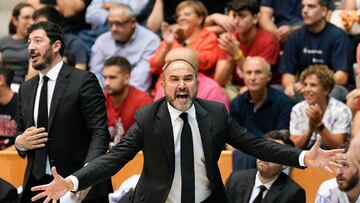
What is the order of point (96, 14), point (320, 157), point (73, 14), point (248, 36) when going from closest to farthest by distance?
point (320, 157) → point (248, 36) → point (96, 14) → point (73, 14)

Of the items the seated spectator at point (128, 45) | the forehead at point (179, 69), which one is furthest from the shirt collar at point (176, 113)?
the seated spectator at point (128, 45)

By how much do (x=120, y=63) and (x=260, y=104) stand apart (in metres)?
1.26

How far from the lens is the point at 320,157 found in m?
4.86

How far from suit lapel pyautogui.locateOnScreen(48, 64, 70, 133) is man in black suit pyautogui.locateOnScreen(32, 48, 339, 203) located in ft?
2.44

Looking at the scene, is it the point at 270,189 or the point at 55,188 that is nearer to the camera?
the point at 55,188

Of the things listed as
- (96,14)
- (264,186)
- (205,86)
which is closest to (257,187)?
(264,186)

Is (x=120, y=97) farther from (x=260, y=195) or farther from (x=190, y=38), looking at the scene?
(x=260, y=195)

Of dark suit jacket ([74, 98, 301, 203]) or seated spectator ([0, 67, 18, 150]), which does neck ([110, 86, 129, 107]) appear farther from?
dark suit jacket ([74, 98, 301, 203])

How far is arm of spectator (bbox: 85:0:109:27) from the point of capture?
898 centimetres

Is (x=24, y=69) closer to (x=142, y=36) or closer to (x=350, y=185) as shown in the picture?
(x=142, y=36)

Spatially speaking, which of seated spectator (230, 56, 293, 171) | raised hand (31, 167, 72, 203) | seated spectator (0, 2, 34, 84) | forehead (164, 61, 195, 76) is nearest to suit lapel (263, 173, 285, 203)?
seated spectator (230, 56, 293, 171)

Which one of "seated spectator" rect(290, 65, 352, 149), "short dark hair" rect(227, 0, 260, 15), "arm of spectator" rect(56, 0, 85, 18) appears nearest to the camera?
"seated spectator" rect(290, 65, 352, 149)

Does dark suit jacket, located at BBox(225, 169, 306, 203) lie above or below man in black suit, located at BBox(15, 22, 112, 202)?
below

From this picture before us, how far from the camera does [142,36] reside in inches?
334
